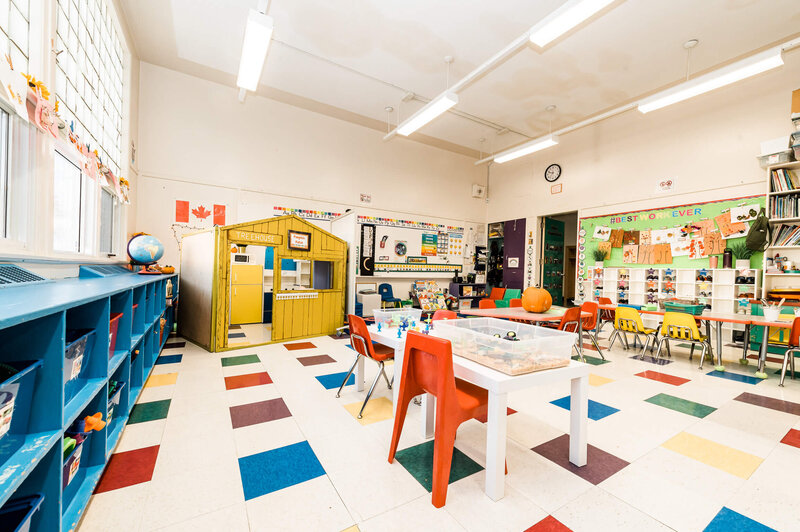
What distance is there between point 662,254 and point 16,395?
8.05 meters

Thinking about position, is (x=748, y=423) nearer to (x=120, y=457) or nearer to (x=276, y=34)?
(x=120, y=457)

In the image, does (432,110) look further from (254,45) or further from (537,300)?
(537,300)

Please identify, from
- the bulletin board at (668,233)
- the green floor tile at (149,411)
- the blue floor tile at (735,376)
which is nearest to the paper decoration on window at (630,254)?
the bulletin board at (668,233)

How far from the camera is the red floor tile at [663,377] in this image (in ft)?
11.7

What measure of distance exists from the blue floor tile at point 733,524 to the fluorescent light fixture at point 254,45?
498 cm

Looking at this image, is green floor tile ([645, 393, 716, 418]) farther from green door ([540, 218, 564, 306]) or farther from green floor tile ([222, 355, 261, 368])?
green door ([540, 218, 564, 306])

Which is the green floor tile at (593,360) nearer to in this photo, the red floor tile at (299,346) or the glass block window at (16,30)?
the red floor tile at (299,346)

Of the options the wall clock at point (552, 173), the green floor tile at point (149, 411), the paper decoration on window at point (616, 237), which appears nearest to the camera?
the green floor tile at point (149, 411)

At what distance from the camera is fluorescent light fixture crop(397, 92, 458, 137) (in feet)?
15.9

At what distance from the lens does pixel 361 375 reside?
3160mm

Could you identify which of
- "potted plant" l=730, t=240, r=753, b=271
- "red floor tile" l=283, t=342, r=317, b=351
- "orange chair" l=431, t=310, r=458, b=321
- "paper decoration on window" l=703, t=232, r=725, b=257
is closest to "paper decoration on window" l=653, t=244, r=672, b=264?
"paper decoration on window" l=703, t=232, r=725, b=257

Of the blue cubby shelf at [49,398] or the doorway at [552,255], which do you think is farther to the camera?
the doorway at [552,255]

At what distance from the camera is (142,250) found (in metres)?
3.90

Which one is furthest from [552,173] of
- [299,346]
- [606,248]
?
[299,346]
